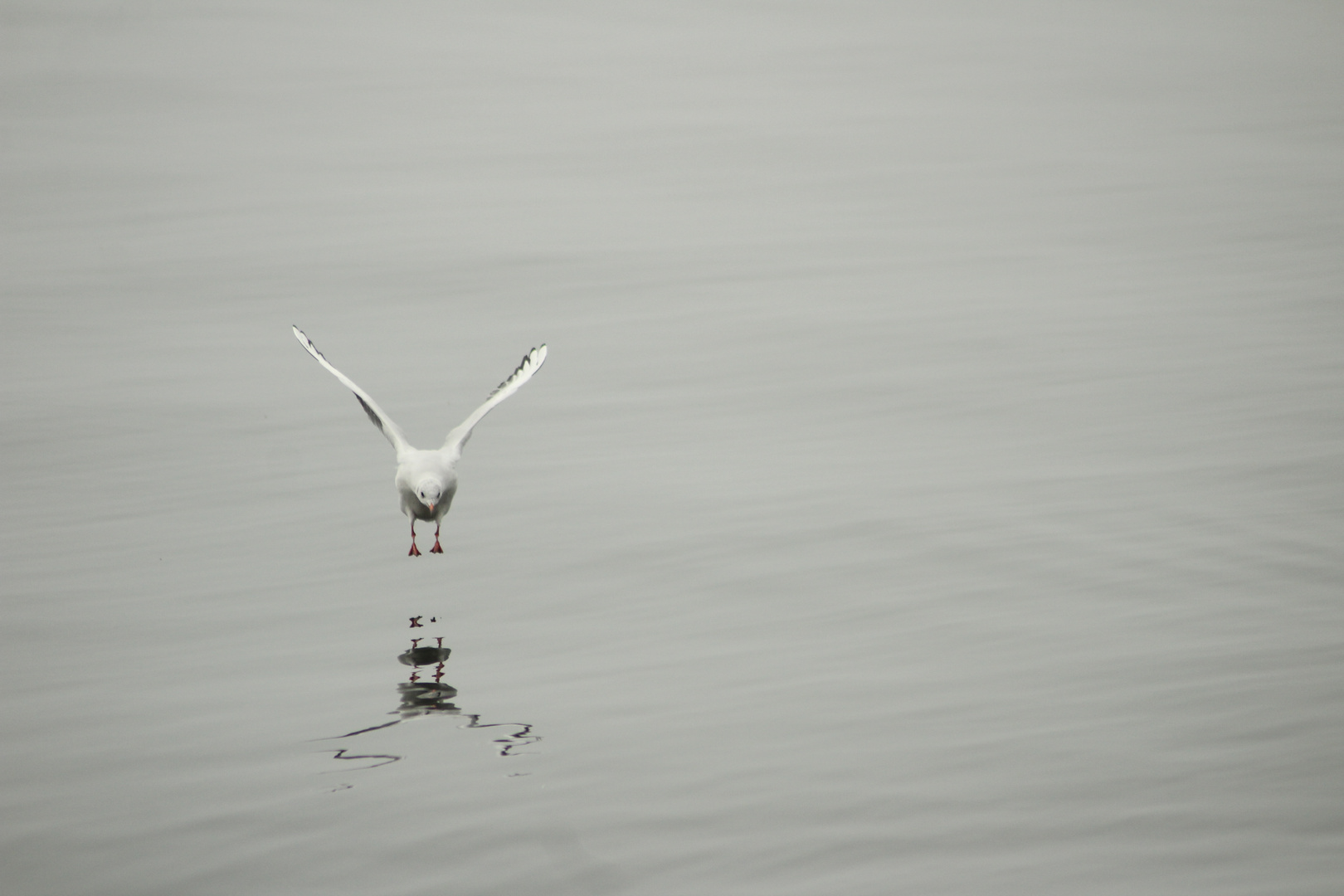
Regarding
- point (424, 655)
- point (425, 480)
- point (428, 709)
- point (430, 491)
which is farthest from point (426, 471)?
point (428, 709)

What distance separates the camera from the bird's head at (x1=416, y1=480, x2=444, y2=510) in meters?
10.2

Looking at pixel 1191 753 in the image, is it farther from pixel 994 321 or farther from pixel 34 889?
pixel 994 321

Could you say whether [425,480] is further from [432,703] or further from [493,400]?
[432,703]

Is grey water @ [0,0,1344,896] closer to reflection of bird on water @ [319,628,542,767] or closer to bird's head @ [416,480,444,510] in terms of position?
reflection of bird on water @ [319,628,542,767]

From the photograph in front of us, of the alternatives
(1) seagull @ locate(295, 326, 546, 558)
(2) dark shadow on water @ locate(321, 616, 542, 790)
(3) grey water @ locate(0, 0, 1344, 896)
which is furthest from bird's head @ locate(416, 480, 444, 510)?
(2) dark shadow on water @ locate(321, 616, 542, 790)

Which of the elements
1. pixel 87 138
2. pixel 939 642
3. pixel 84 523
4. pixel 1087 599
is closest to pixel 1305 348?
pixel 1087 599

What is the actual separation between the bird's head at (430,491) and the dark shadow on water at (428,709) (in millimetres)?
1233

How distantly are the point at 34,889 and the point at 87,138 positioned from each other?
15140mm

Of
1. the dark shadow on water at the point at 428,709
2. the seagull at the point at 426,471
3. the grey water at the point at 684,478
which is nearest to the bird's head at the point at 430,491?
the seagull at the point at 426,471

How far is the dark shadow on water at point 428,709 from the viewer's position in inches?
321

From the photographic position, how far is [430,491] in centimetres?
1020

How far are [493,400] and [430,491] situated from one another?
1.39 metres

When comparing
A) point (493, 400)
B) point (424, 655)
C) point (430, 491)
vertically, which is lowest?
point (424, 655)

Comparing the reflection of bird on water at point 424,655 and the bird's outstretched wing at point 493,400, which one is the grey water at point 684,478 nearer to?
the reflection of bird on water at point 424,655
